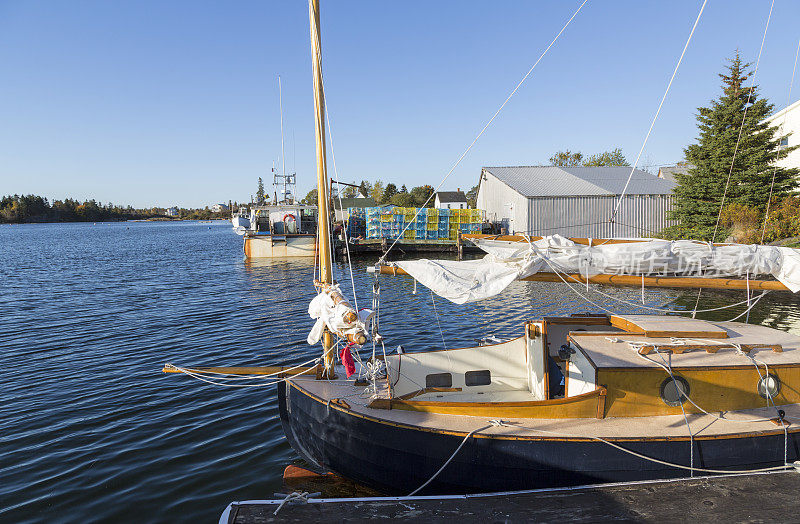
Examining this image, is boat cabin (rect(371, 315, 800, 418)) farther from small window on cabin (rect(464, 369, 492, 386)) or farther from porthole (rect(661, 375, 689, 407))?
small window on cabin (rect(464, 369, 492, 386))

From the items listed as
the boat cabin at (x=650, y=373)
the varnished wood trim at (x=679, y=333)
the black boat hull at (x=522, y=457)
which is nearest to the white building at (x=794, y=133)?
the boat cabin at (x=650, y=373)

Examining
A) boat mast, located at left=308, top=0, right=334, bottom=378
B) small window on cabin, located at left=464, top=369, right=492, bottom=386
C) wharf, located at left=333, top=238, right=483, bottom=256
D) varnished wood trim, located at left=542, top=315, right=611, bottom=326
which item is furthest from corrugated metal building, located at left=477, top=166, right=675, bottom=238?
boat mast, located at left=308, top=0, right=334, bottom=378

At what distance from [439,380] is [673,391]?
3906 millimetres

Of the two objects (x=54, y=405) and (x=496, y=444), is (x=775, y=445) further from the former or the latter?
(x=54, y=405)

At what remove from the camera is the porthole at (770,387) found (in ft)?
22.7

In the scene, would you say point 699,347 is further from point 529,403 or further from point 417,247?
point 417,247

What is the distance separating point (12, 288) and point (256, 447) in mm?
→ 27811

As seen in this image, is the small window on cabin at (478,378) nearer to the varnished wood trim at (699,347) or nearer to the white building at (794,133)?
the varnished wood trim at (699,347)

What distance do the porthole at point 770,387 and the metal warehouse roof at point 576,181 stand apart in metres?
32.8

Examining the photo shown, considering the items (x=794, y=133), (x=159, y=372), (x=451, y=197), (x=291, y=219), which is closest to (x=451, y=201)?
(x=451, y=197)

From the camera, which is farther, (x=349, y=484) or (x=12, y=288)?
(x=12, y=288)

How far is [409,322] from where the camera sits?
60.9ft

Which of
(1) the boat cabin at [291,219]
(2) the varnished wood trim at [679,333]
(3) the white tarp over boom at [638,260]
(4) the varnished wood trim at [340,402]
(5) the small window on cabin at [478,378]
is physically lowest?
(5) the small window on cabin at [478,378]

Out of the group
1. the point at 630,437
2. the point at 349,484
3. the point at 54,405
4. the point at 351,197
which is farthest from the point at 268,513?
the point at 351,197
